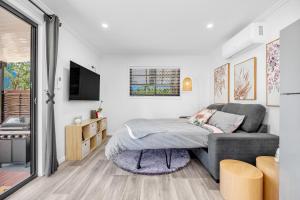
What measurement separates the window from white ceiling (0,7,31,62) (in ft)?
8.93

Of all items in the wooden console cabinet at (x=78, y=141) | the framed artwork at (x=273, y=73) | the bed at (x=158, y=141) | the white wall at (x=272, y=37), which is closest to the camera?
the white wall at (x=272, y=37)

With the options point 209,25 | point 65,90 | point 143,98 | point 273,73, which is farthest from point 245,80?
point 65,90

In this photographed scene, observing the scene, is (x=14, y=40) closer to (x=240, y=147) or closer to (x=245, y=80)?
(x=240, y=147)

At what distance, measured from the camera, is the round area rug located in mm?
2479

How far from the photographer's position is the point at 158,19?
262cm

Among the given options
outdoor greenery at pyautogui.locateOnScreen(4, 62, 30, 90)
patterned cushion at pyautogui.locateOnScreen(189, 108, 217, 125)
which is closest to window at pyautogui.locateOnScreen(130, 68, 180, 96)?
patterned cushion at pyautogui.locateOnScreen(189, 108, 217, 125)

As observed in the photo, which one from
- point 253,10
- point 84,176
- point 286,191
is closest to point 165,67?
point 253,10

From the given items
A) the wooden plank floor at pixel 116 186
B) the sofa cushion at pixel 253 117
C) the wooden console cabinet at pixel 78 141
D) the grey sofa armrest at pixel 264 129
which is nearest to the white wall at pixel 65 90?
the wooden console cabinet at pixel 78 141

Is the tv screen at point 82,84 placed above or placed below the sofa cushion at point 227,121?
above

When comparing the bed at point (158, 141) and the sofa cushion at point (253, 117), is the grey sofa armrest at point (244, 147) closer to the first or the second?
the sofa cushion at point (253, 117)

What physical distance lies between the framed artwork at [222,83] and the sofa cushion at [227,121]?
834 mm

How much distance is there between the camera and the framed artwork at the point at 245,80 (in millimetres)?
2711

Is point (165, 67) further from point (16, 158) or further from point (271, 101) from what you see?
Result: point (16, 158)

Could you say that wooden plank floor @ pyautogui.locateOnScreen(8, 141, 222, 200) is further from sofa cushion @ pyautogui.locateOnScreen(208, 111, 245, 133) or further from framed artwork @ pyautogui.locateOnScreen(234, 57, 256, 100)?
framed artwork @ pyautogui.locateOnScreen(234, 57, 256, 100)
